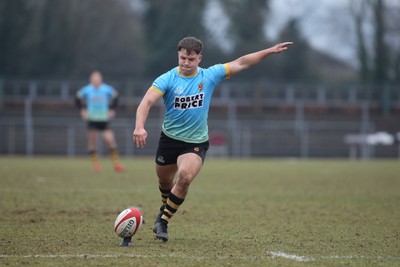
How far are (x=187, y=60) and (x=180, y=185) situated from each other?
136 centimetres

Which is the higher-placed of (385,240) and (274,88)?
(274,88)

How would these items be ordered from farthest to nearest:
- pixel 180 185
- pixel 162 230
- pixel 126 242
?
pixel 180 185
pixel 162 230
pixel 126 242

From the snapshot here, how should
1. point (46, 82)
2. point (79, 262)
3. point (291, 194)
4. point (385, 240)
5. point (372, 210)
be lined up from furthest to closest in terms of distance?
1. point (46, 82)
2. point (291, 194)
3. point (372, 210)
4. point (385, 240)
5. point (79, 262)

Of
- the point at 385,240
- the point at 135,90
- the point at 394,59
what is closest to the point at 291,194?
the point at 385,240

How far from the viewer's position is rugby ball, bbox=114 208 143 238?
7.56 m

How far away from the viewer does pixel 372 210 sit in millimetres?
11227

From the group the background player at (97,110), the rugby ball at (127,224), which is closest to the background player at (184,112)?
the rugby ball at (127,224)

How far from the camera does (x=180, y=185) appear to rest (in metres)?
8.09

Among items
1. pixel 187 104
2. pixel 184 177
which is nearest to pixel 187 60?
pixel 187 104

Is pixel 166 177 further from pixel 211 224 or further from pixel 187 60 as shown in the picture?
pixel 187 60

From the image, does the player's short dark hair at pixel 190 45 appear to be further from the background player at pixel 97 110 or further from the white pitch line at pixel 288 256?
the background player at pixel 97 110

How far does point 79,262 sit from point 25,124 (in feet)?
102

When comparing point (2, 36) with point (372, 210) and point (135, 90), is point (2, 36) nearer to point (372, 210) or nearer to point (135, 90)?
point (135, 90)

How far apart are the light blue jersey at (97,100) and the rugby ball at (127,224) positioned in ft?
40.5
